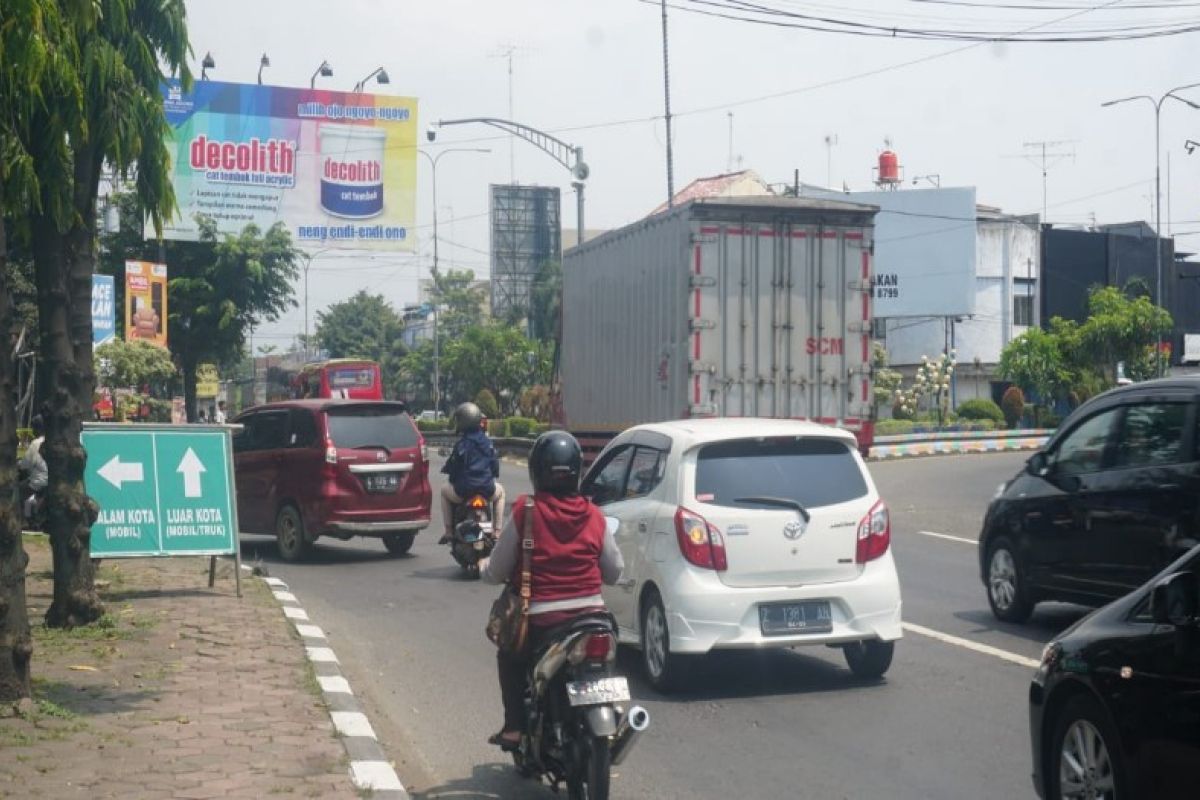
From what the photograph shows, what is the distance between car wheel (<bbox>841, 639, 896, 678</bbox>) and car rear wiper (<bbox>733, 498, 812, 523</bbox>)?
95 cm

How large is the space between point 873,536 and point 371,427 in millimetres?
9157

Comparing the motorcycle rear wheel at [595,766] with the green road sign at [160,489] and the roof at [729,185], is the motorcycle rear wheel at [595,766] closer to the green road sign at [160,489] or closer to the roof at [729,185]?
the green road sign at [160,489]

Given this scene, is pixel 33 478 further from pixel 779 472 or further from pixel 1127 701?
pixel 1127 701

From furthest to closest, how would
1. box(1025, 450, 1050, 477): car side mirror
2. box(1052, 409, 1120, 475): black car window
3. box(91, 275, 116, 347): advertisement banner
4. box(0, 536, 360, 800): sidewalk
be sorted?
box(91, 275, 116, 347): advertisement banner → box(1025, 450, 1050, 477): car side mirror → box(1052, 409, 1120, 475): black car window → box(0, 536, 360, 800): sidewalk

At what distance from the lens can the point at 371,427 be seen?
55.8ft

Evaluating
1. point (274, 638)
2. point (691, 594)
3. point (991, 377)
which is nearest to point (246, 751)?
point (691, 594)

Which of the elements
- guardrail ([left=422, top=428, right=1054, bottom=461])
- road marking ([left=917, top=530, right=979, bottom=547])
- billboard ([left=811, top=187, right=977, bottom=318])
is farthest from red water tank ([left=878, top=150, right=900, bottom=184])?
road marking ([left=917, top=530, right=979, bottom=547])

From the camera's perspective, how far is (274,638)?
10633 millimetres

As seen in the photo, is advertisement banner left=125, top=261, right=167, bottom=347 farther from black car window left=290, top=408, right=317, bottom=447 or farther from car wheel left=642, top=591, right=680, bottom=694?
car wheel left=642, top=591, right=680, bottom=694

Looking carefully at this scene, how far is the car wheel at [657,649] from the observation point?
8.84 meters

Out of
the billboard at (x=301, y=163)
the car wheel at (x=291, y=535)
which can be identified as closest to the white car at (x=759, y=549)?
the car wheel at (x=291, y=535)

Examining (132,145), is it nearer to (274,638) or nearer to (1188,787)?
(274,638)

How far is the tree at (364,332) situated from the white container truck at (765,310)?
248 ft

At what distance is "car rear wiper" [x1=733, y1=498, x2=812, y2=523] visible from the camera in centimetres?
881
